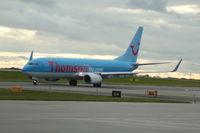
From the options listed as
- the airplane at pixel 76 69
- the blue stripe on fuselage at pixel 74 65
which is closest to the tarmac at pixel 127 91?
the airplane at pixel 76 69

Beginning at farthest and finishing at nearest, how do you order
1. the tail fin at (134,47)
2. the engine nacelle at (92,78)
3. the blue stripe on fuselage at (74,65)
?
the tail fin at (134,47)
the engine nacelle at (92,78)
the blue stripe on fuselage at (74,65)

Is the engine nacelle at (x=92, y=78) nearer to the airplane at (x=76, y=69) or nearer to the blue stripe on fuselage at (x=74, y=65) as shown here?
the airplane at (x=76, y=69)

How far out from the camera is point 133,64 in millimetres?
88750

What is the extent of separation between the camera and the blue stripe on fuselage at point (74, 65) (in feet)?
245

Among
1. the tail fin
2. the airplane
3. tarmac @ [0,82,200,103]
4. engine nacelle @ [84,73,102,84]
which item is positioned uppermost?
the tail fin

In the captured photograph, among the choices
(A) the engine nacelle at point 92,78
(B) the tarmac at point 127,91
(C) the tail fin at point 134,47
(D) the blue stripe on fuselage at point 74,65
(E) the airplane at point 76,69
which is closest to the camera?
(B) the tarmac at point 127,91

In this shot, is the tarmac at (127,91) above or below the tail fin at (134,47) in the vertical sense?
below

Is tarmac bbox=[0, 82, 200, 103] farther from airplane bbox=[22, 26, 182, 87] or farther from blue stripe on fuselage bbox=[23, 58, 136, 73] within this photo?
blue stripe on fuselage bbox=[23, 58, 136, 73]

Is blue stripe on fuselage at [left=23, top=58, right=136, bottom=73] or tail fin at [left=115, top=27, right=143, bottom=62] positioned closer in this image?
blue stripe on fuselage at [left=23, top=58, right=136, bottom=73]

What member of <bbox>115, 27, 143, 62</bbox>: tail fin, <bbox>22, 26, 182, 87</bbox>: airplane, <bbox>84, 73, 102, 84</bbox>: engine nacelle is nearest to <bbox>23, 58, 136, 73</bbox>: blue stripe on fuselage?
<bbox>22, 26, 182, 87</bbox>: airplane

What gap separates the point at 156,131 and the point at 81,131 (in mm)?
2596

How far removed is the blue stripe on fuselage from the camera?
74.6 m

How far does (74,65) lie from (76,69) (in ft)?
2.27

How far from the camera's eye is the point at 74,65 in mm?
78125
